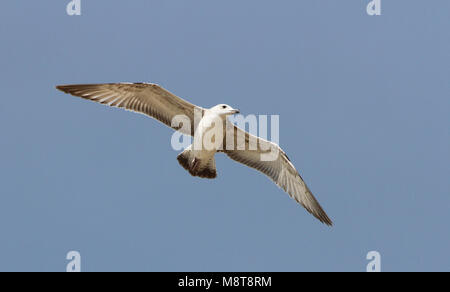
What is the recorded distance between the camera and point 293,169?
519 inches

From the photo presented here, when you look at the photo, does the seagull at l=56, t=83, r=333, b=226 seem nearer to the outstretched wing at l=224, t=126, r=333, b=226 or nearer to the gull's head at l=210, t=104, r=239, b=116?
the gull's head at l=210, t=104, r=239, b=116

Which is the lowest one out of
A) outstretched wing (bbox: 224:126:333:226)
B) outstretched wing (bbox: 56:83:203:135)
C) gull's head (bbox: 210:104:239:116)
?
outstretched wing (bbox: 224:126:333:226)

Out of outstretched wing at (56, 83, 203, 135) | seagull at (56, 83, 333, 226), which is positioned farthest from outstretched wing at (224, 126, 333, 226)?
outstretched wing at (56, 83, 203, 135)

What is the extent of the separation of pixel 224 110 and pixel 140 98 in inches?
61.0

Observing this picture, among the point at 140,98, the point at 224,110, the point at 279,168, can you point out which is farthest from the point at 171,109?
the point at 279,168

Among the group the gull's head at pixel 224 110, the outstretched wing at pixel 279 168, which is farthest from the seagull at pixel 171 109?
the outstretched wing at pixel 279 168

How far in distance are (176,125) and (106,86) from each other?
1.40 m

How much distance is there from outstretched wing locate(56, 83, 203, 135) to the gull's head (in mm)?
417

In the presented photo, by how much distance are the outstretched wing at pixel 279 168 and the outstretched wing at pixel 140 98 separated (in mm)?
1393

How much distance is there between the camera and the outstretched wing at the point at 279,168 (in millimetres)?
13156

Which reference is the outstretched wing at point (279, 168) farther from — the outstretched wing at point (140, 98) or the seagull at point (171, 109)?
the outstretched wing at point (140, 98)

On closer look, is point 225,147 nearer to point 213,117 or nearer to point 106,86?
point 213,117

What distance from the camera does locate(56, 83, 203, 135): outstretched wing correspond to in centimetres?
1190
